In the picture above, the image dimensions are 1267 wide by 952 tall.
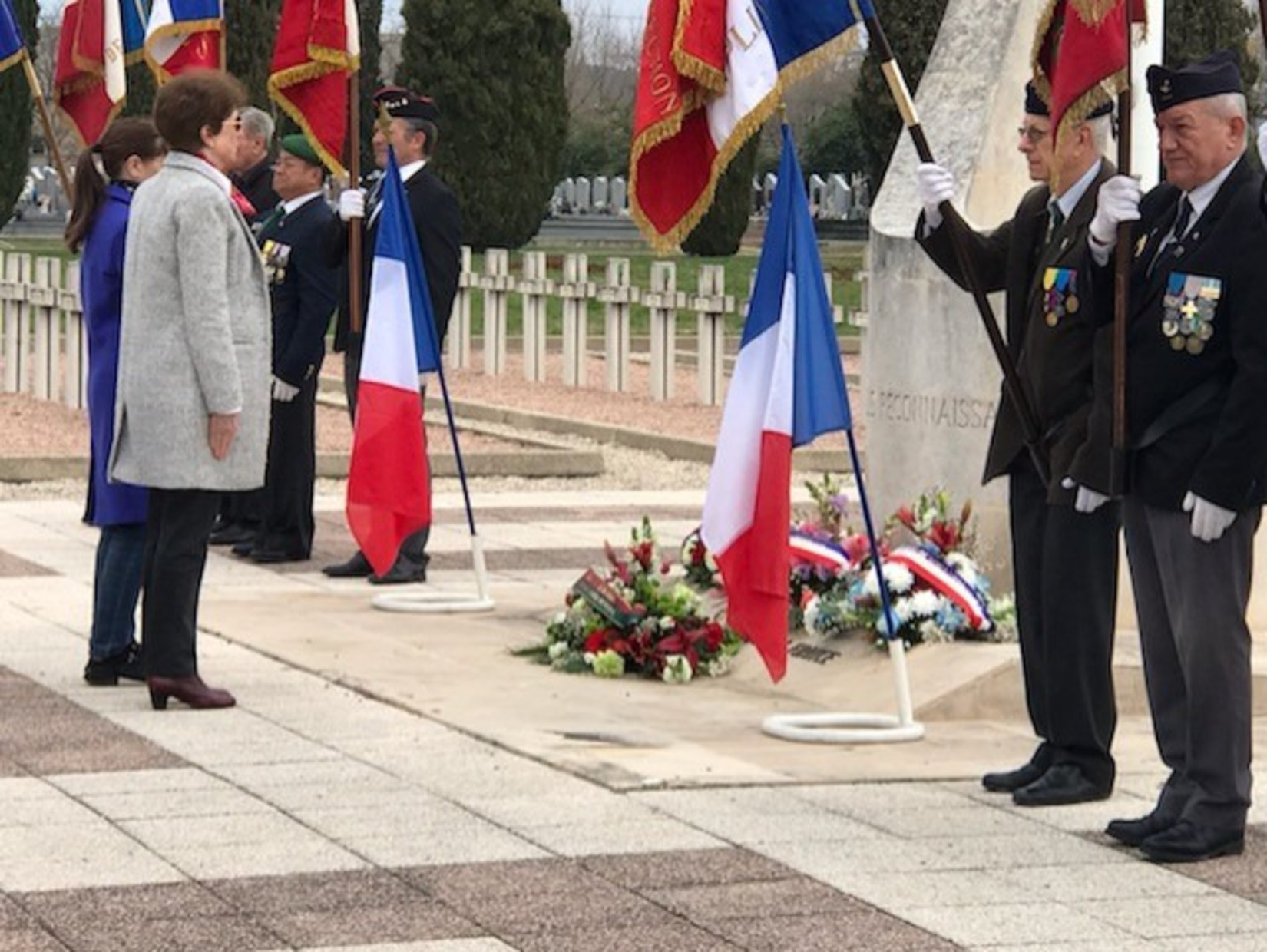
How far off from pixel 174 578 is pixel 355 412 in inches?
140

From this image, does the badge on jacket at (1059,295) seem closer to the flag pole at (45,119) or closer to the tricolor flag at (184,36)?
the flag pole at (45,119)

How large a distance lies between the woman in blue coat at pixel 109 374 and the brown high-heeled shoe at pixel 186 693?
0.54 meters

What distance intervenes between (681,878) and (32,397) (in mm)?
16761

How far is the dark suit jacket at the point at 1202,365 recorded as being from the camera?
729 cm

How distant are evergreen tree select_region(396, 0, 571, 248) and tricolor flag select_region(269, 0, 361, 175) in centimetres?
2726

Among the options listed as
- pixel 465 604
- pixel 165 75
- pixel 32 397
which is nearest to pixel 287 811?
pixel 465 604

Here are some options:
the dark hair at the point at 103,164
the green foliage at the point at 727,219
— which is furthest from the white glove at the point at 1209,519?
the green foliage at the point at 727,219

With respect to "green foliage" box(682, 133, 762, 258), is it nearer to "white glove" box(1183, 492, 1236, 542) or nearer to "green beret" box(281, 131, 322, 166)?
"green beret" box(281, 131, 322, 166)

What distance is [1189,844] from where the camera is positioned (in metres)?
7.43

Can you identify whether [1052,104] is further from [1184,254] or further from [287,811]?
[287,811]

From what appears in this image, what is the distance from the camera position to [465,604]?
1223 cm

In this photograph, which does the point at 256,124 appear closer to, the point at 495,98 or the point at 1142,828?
the point at 1142,828

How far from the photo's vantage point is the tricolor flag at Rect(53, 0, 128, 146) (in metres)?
16.2

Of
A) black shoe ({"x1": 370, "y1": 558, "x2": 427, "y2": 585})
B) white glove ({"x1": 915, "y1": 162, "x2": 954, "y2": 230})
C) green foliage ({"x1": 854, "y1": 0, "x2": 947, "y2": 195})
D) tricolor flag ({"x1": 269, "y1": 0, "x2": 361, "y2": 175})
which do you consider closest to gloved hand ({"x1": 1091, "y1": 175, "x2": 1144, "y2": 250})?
white glove ({"x1": 915, "y1": 162, "x2": 954, "y2": 230})
